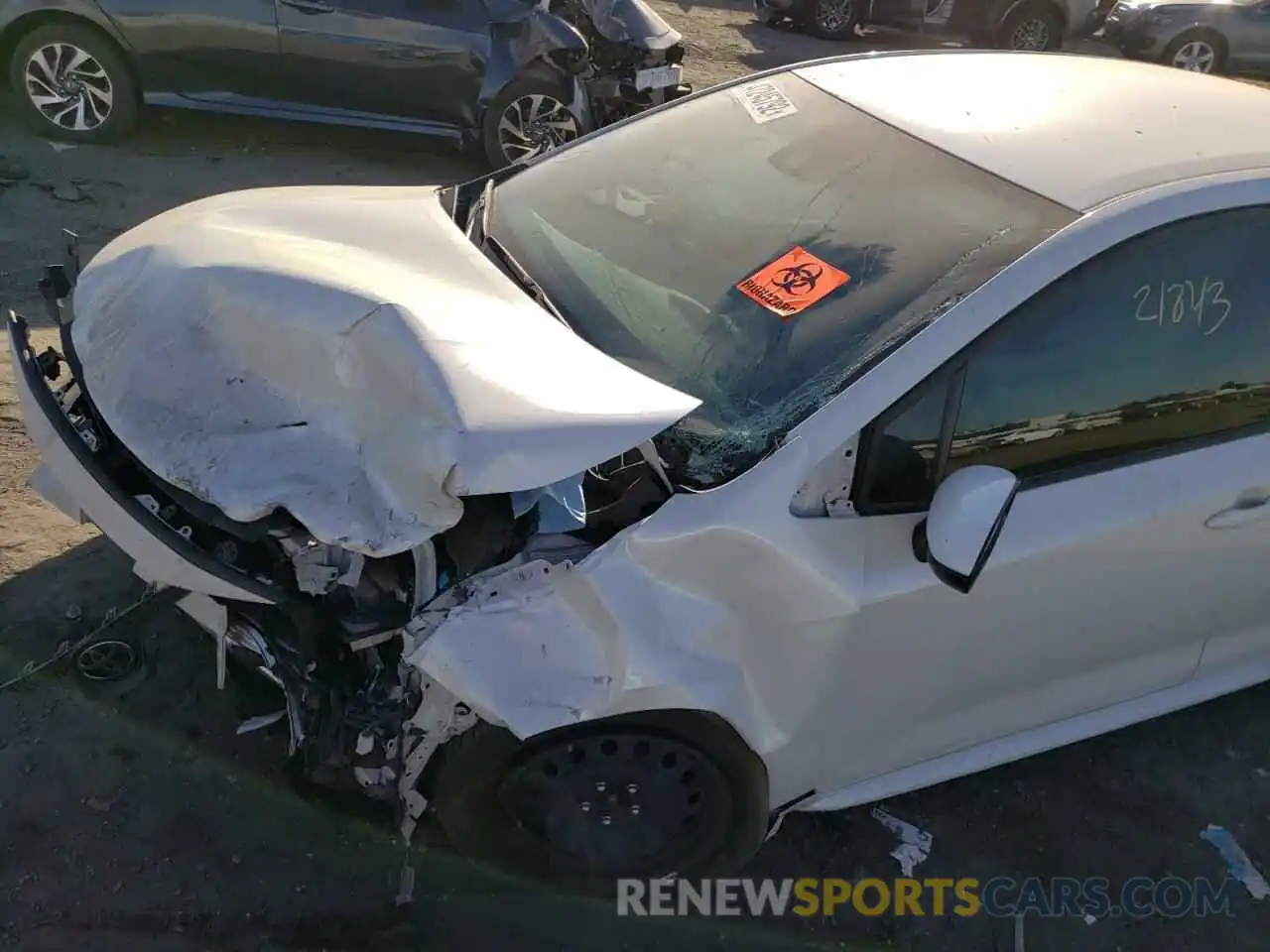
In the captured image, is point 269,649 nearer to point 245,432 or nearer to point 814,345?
point 245,432

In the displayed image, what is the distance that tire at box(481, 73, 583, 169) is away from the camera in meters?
6.98

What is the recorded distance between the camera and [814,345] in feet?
7.68

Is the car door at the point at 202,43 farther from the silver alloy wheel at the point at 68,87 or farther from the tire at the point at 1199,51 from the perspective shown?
the tire at the point at 1199,51

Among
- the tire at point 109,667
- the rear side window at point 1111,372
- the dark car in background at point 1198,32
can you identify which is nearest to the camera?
the rear side window at point 1111,372

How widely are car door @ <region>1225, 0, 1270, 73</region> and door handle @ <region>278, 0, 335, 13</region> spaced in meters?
10.3

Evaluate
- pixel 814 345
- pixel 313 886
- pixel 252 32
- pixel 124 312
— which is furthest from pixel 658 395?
pixel 252 32

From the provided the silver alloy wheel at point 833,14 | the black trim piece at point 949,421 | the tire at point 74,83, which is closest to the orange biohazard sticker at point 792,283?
the black trim piece at point 949,421

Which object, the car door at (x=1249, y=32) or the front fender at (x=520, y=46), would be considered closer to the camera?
the front fender at (x=520, y=46)

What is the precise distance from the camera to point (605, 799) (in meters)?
2.38

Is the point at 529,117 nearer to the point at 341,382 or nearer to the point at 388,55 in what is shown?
the point at 388,55

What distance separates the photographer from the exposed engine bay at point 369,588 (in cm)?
218

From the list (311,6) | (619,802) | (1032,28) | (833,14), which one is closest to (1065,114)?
(619,802)

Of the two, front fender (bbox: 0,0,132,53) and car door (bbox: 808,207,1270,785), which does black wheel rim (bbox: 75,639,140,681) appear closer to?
car door (bbox: 808,207,1270,785)

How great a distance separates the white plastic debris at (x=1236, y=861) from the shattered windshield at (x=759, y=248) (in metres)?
1.76
